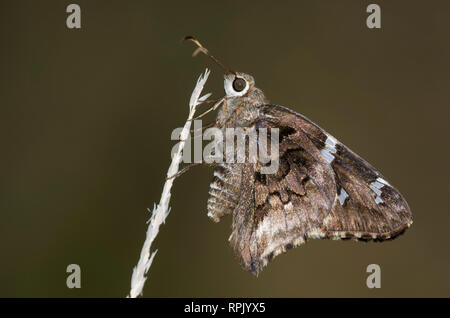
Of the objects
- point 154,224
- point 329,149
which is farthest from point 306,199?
point 154,224

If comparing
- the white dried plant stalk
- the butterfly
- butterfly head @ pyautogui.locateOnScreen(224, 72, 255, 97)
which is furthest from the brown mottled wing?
the white dried plant stalk

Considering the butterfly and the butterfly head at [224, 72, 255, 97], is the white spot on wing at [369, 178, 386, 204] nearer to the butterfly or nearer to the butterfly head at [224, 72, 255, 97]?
the butterfly

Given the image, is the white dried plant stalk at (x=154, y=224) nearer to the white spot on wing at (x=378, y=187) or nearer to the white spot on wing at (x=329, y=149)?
the white spot on wing at (x=329, y=149)

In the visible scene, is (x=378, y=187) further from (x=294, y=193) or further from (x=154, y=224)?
(x=154, y=224)

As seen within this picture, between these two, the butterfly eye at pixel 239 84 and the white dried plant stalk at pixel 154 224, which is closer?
the white dried plant stalk at pixel 154 224

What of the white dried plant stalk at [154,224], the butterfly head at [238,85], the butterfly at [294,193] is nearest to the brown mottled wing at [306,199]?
the butterfly at [294,193]

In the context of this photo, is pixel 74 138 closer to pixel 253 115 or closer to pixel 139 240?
pixel 139 240

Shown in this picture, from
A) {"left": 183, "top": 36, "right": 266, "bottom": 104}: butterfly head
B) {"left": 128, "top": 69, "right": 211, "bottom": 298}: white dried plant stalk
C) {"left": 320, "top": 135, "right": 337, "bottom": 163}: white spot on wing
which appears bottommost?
{"left": 128, "top": 69, "right": 211, "bottom": 298}: white dried plant stalk
